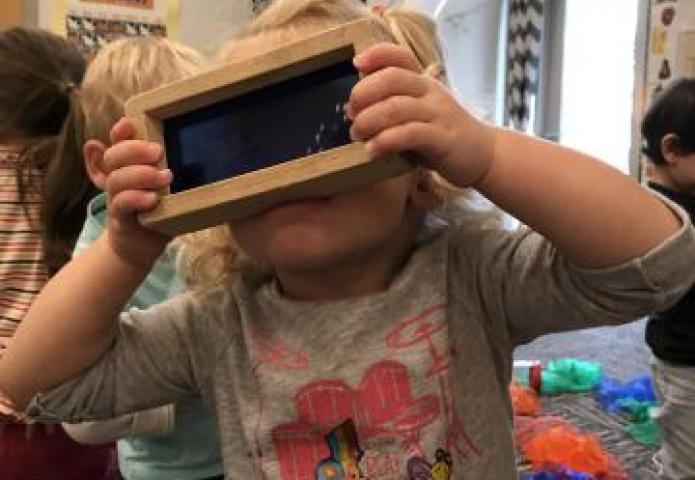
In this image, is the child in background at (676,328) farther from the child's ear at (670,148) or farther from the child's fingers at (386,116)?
the child's fingers at (386,116)

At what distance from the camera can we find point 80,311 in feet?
1.99

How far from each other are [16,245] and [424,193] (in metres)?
0.67

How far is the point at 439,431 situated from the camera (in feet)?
1.97

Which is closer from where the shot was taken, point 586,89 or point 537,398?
point 537,398

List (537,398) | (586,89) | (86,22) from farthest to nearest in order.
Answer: (586,89) → (537,398) → (86,22)

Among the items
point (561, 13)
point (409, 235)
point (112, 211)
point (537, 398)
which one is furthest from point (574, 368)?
point (561, 13)

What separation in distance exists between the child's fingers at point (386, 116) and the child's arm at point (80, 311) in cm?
18

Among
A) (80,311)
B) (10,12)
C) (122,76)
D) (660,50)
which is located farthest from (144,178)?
(660,50)

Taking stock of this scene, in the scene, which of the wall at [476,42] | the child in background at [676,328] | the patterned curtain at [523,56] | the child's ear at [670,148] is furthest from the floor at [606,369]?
the wall at [476,42]

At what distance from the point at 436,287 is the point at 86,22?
4.40ft

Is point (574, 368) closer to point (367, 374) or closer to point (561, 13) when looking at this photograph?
point (367, 374)

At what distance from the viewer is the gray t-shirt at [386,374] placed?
60cm

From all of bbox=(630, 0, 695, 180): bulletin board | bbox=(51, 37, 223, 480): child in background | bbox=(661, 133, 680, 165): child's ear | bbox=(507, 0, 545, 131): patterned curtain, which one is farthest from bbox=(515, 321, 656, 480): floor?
bbox=(507, 0, 545, 131): patterned curtain

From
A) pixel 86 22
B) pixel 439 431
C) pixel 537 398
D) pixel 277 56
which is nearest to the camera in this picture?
pixel 277 56
